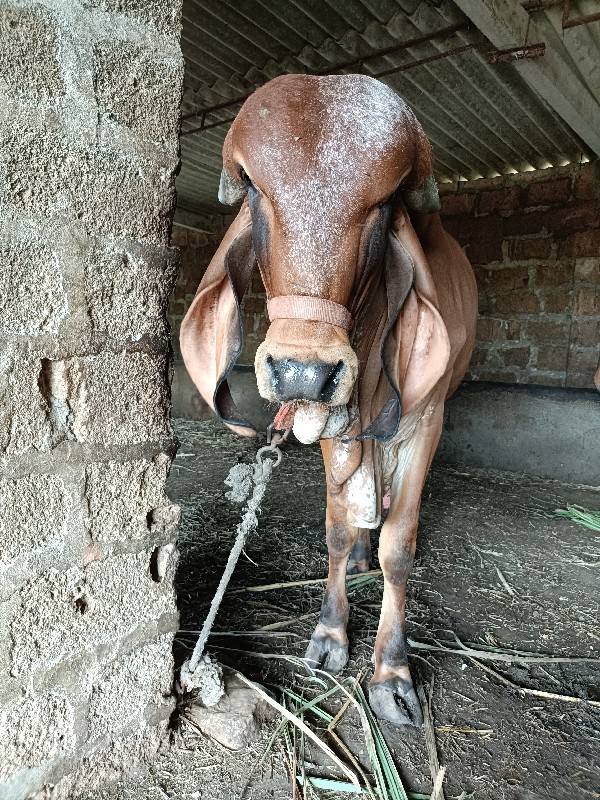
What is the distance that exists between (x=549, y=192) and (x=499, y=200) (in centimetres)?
51

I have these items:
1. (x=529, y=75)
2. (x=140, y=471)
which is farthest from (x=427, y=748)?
(x=529, y=75)

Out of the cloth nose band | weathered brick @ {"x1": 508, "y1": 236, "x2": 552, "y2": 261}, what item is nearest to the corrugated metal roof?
weathered brick @ {"x1": 508, "y1": 236, "x2": 552, "y2": 261}

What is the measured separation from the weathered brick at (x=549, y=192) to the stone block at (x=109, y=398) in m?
5.47

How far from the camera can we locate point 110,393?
1577mm

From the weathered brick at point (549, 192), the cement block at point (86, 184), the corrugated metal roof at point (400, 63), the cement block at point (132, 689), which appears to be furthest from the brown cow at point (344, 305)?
the weathered brick at point (549, 192)

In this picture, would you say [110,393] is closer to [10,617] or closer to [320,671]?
[10,617]

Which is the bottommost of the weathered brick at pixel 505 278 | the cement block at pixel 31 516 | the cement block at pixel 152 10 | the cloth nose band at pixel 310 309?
the cement block at pixel 31 516

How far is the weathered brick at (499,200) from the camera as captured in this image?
6.28m

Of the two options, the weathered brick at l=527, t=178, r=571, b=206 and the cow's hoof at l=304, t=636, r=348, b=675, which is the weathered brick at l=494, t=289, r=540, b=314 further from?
the cow's hoof at l=304, t=636, r=348, b=675

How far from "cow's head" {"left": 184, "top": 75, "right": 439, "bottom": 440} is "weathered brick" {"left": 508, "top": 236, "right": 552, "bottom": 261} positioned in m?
5.01

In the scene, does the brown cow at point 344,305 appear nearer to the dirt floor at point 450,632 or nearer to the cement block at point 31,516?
the dirt floor at point 450,632

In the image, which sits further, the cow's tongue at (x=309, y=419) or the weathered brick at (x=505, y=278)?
the weathered brick at (x=505, y=278)

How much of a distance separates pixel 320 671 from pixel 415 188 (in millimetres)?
1648

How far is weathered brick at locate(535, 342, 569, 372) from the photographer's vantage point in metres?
6.12
